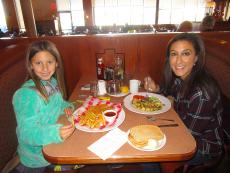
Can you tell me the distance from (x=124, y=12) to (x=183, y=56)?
38.0 feet

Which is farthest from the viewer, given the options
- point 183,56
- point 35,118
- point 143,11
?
point 143,11

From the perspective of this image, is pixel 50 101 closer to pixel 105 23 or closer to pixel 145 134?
pixel 145 134

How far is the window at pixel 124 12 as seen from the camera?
11.8 metres

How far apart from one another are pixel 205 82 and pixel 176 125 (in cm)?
38

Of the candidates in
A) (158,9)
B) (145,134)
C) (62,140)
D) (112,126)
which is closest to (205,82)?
(145,134)

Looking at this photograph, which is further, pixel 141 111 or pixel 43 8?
pixel 43 8

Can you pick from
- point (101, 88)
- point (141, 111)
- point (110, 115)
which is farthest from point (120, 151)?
point (101, 88)

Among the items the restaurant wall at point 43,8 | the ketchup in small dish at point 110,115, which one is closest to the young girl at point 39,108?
the ketchup in small dish at point 110,115

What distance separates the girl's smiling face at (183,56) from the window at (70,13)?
11.8m

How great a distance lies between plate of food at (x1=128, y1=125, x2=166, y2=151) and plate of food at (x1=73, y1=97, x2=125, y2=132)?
0.15 meters

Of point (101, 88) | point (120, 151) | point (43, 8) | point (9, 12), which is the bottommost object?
point (120, 151)

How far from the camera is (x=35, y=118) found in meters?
1.16

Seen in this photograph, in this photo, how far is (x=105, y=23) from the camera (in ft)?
39.4

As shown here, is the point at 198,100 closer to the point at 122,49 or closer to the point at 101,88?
the point at 101,88
